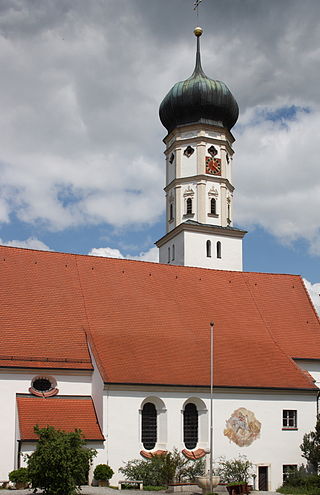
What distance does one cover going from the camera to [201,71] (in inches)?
1896

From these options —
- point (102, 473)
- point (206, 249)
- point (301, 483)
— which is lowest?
point (301, 483)

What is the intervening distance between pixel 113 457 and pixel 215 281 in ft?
43.1

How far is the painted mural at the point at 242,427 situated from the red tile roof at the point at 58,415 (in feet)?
21.2

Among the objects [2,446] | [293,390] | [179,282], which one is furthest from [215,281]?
[2,446]

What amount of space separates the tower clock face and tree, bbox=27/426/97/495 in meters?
26.1

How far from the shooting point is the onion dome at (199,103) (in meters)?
46.6

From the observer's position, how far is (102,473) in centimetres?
2772

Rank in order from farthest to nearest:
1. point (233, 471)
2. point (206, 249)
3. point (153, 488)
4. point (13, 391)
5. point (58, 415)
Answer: point (206, 249)
point (233, 471)
point (13, 391)
point (58, 415)
point (153, 488)

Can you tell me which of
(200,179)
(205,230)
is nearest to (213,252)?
(205,230)

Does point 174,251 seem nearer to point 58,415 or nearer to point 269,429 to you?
point 269,429

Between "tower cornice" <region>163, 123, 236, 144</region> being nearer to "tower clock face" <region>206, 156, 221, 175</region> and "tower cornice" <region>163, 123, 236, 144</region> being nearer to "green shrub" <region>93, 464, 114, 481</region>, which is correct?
"tower clock face" <region>206, 156, 221, 175</region>

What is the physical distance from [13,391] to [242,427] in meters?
10.8

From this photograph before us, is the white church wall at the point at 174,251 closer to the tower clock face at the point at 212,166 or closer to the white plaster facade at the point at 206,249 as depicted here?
the white plaster facade at the point at 206,249

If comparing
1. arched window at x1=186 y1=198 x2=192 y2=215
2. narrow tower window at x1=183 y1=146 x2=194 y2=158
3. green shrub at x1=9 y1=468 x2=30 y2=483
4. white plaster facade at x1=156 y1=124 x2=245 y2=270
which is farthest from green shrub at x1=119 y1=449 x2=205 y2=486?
narrow tower window at x1=183 y1=146 x2=194 y2=158
